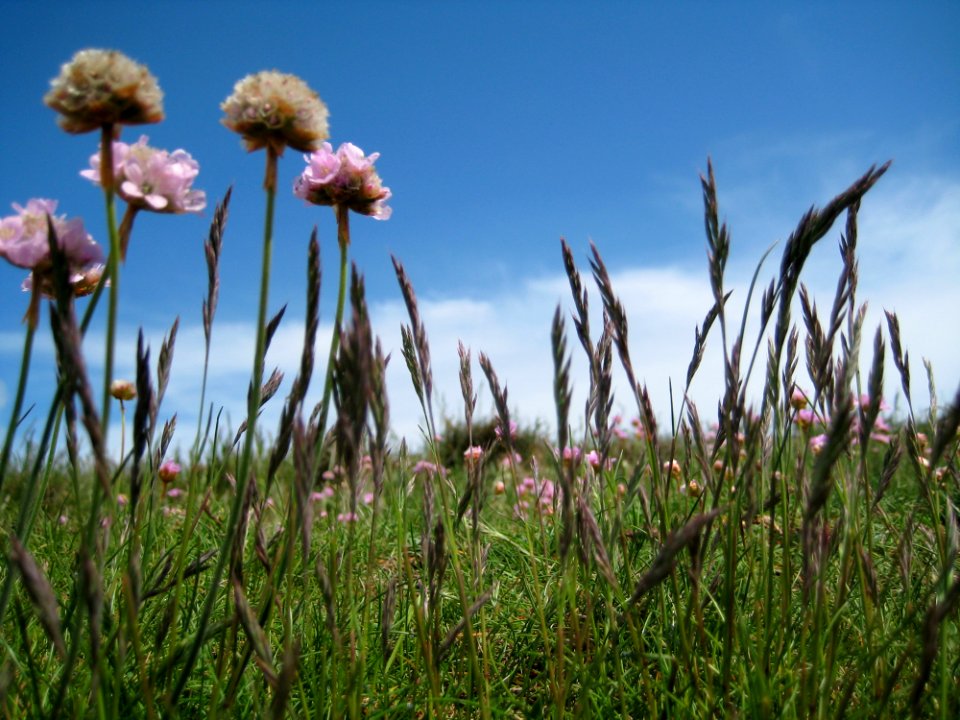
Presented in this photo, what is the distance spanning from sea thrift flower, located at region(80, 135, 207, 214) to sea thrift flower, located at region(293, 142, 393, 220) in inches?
10.8

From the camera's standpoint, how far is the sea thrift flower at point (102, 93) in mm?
892

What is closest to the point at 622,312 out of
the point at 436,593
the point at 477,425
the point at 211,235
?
the point at 436,593

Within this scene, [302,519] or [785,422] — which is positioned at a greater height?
[785,422]

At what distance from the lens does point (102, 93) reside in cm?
89

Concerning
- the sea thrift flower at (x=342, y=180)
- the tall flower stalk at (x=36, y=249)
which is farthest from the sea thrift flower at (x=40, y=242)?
the sea thrift flower at (x=342, y=180)

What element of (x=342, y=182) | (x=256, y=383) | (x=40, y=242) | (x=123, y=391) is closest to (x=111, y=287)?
(x=256, y=383)

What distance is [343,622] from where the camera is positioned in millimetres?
1607

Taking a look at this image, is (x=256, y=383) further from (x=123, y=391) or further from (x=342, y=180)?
(x=123, y=391)

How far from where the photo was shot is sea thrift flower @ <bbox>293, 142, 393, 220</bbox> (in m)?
1.29

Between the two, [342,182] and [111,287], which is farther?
[342,182]

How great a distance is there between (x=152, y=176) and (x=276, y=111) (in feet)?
0.67

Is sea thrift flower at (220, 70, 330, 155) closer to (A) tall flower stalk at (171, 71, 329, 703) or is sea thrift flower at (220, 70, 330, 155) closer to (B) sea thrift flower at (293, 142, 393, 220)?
(A) tall flower stalk at (171, 71, 329, 703)

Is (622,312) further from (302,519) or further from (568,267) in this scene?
(302,519)

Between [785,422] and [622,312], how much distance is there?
1.66 ft
